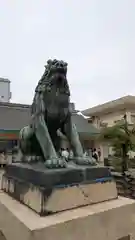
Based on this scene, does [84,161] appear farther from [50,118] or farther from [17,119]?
[17,119]

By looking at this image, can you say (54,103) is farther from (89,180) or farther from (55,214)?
(55,214)

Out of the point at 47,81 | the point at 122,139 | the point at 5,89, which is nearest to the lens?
the point at 47,81

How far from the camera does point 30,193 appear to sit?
1659 millimetres

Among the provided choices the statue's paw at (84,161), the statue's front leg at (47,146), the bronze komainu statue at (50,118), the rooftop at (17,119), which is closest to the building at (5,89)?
the rooftop at (17,119)

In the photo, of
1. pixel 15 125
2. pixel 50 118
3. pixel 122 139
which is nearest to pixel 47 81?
pixel 50 118

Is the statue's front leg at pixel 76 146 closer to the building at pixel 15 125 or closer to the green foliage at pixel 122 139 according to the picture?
the green foliage at pixel 122 139

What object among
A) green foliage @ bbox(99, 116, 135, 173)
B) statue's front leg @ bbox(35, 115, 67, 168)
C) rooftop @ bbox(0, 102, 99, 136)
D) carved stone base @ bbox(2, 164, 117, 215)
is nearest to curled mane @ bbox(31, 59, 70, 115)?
statue's front leg @ bbox(35, 115, 67, 168)

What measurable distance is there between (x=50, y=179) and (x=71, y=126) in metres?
0.70

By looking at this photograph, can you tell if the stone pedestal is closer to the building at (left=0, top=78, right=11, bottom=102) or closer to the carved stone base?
the carved stone base

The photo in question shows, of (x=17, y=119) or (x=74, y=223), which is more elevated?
(x=17, y=119)

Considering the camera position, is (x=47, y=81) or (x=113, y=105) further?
(x=113, y=105)

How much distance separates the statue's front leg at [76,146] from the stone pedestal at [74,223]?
1.26 feet

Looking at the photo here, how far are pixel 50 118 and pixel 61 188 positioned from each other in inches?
27.9

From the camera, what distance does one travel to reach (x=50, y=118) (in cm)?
201
